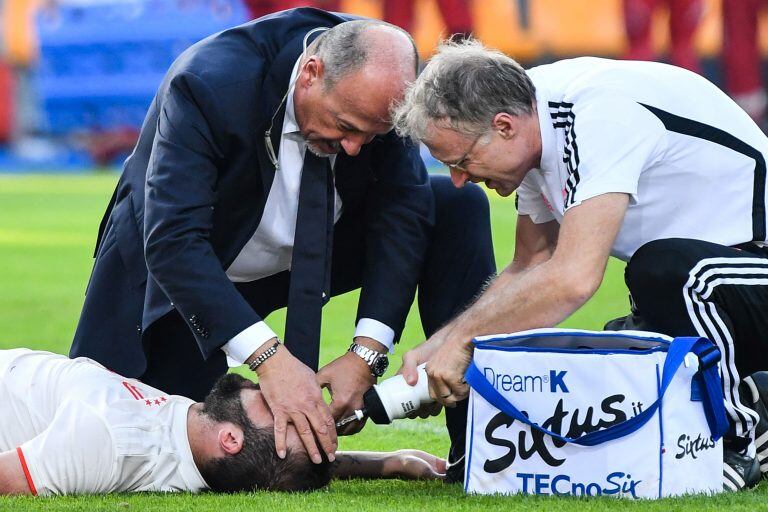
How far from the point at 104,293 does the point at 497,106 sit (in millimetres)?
1563

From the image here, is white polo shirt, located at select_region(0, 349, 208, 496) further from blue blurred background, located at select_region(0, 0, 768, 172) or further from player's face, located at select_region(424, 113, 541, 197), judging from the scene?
blue blurred background, located at select_region(0, 0, 768, 172)

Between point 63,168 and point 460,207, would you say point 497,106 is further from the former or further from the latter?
point 63,168

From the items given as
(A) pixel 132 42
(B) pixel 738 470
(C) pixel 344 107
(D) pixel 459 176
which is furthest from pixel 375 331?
(A) pixel 132 42

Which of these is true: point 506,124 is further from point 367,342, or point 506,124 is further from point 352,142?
point 367,342

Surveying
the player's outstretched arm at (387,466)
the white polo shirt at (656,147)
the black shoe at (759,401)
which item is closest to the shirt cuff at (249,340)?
the player's outstretched arm at (387,466)

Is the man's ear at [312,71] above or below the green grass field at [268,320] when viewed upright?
above

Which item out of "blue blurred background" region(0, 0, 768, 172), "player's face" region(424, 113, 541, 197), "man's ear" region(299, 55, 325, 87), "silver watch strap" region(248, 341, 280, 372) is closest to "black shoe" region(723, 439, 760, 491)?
"player's face" region(424, 113, 541, 197)

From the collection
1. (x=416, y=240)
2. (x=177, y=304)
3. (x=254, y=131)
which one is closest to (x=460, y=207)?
(x=416, y=240)

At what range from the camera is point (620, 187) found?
3236mm

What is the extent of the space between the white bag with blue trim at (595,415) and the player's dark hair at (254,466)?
49cm

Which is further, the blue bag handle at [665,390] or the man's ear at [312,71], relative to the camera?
the man's ear at [312,71]

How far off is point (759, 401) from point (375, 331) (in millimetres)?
1232

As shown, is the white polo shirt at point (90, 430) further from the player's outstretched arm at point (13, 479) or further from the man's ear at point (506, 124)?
the man's ear at point (506, 124)

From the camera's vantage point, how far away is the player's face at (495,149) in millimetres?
3414
